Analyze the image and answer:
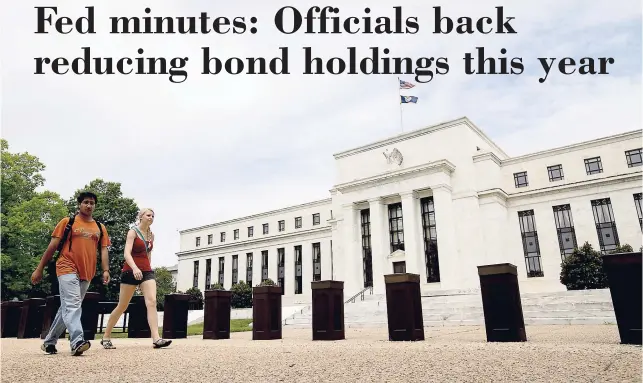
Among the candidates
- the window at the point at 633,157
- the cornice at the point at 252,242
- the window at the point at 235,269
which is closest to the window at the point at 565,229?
the window at the point at 633,157

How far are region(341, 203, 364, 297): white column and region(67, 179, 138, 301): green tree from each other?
17826 millimetres

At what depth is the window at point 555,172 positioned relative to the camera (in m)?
32.7

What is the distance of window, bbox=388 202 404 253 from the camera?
34359 mm

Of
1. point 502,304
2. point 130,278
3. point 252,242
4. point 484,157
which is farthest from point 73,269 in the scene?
point 252,242

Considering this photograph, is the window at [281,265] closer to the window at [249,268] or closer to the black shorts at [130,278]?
the window at [249,268]

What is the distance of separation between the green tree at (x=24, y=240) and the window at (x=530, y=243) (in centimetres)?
3320

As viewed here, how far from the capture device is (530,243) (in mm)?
32281

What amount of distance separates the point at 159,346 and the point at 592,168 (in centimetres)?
3432

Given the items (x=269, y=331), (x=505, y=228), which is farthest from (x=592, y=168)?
(x=269, y=331)

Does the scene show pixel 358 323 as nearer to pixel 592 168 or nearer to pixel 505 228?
pixel 505 228

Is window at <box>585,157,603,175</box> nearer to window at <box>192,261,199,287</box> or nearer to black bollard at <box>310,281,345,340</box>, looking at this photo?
black bollard at <box>310,281,345,340</box>

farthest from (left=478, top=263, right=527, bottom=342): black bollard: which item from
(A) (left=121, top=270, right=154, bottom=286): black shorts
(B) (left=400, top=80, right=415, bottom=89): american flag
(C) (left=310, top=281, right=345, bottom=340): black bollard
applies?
(B) (left=400, top=80, right=415, bottom=89): american flag

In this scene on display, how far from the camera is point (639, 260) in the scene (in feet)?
17.3

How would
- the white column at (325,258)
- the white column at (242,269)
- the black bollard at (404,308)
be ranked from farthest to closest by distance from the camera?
the white column at (242,269) < the white column at (325,258) < the black bollard at (404,308)
